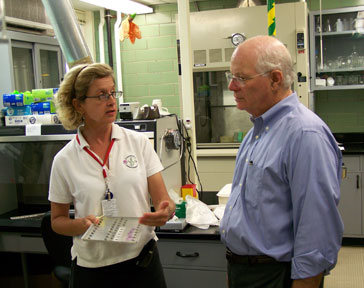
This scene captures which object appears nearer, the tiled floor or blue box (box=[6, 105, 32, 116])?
A: blue box (box=[6, 105, 32, 116])

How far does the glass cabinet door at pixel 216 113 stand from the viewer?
426cm

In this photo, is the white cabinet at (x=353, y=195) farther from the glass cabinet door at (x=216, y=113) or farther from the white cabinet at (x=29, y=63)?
the white cabinet at (x=29, y=63)

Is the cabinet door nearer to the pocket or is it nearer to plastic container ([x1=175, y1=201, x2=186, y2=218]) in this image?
plastic container ([x1=175, y1=201, x2=186, y2=218])

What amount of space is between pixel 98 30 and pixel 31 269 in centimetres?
346

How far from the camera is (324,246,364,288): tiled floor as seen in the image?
3223mm

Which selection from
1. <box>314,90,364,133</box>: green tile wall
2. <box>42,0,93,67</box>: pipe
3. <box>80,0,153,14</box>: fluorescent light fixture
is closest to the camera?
<box>42,0,93,67</box>: pipe

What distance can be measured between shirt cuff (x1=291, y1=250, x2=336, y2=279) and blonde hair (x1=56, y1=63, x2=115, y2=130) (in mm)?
903

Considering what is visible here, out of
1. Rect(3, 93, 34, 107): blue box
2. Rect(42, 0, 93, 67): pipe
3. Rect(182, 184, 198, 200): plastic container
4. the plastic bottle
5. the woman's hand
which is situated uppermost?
the plastic bottle

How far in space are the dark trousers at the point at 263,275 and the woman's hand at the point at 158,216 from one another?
304 mm

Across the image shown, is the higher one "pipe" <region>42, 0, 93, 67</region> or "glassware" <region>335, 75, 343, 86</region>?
"pipe" <region>42, 0, 93, 67</region>

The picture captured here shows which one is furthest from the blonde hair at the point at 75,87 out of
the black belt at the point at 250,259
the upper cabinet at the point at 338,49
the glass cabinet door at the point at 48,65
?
the upper cabinet at the point at 338,49

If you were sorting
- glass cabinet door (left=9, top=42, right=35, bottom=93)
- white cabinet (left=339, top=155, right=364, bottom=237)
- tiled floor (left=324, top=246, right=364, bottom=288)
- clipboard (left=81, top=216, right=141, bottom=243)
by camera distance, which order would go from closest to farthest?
clipboard (left=81, top=216, right=141, bottom=243) < tiled floor (left=324, top=246, right=364, bottom=288) < white cabinet (left=339, top=155, right=364, bottom=237) < glass cabinet door (left=9, top=42, right=35, bottom=93)

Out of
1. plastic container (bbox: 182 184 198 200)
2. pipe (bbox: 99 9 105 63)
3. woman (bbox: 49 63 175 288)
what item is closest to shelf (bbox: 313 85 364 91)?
plastic container (bbox: 182 184 198 200)

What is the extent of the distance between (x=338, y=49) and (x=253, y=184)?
3.68m
